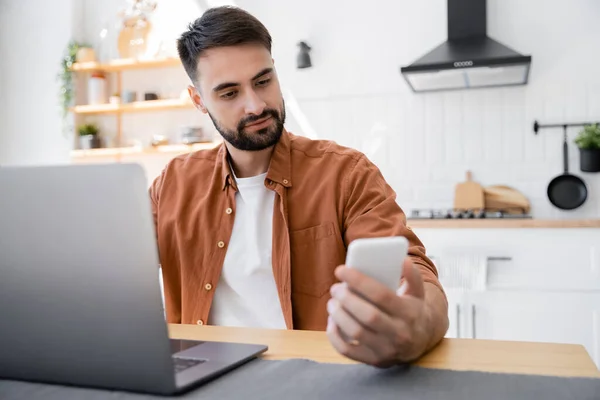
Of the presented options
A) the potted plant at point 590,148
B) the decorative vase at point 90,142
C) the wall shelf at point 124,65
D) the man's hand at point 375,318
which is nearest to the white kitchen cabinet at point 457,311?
the potted plant at point 590,148

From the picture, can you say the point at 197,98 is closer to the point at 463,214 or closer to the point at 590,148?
the point at 463,214

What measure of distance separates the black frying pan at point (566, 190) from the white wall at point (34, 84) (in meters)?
3.10

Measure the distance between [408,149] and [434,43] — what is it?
2.05ft

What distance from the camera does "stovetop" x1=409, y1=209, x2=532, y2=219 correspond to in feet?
10.8

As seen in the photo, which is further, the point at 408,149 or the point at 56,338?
the point at 408,149

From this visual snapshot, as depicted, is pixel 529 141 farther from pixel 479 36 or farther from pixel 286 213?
pixel 286 213

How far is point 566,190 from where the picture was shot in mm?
3430

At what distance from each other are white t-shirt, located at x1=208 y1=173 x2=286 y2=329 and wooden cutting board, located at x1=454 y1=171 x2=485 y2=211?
85.5 inches

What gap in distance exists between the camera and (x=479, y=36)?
137 inches

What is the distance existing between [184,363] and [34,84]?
4.08 m

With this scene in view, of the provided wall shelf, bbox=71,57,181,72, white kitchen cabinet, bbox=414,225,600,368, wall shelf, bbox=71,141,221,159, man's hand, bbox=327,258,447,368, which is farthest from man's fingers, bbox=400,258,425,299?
wall shelf, bbox=71,57,181,72

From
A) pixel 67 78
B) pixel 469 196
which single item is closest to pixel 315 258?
pixel 469 196

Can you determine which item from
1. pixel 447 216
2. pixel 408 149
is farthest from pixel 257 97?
pixel 408 149

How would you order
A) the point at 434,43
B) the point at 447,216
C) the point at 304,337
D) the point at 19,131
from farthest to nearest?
the point at 19,131
the point at 434,43
the point at 447,216
the point at 304,337
